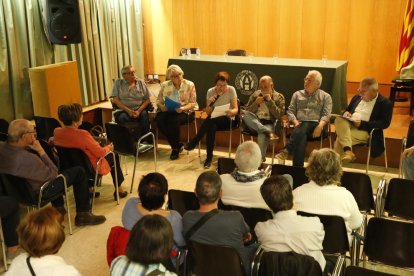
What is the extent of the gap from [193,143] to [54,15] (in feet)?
9.08

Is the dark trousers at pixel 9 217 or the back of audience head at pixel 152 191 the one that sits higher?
the back of audience head at pixel 152 191

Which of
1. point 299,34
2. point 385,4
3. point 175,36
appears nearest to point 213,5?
point 175,36

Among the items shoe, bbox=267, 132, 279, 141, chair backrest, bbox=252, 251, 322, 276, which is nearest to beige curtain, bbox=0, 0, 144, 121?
shoe, bbox=267, 132, 279, 141

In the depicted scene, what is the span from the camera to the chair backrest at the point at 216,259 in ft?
8.39

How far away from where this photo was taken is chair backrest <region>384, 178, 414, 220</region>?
3.43 meters

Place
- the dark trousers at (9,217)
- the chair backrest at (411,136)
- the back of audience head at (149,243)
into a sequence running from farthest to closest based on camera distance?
the chair backrest at (411,136) < the dark trousers at (9,217) < the back of audience head at (149,243)

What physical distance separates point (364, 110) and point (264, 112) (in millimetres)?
1055

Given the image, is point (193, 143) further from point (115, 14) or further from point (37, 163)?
point (115, 14)

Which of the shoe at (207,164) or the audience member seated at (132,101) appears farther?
the audience member seated at (132,101)

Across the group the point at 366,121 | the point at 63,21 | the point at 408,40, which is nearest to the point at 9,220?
the point at 366,121

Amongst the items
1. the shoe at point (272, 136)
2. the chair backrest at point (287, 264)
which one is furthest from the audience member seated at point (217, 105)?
the chair backrest at point (287, 264)

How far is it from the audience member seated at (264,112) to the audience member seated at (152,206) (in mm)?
2738

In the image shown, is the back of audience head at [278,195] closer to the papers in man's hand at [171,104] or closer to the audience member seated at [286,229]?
the audience member seated at [286,229]

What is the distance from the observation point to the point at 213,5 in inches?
365
